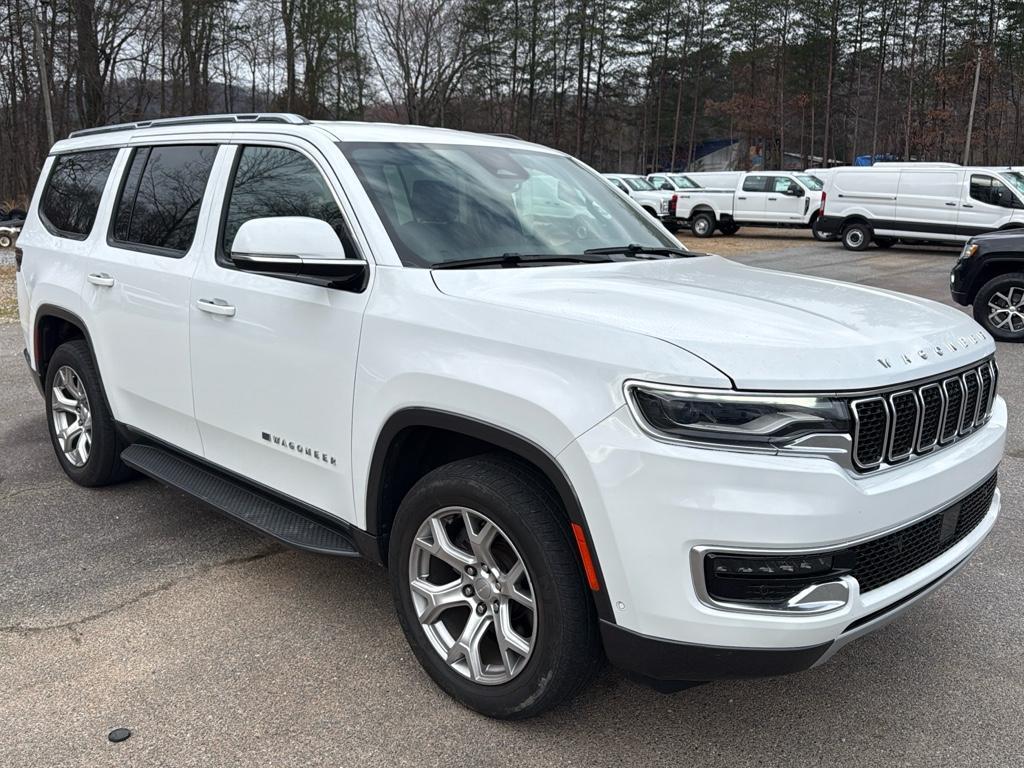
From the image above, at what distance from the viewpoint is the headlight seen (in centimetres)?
226

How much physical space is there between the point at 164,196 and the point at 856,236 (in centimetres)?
2067

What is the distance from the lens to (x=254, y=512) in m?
3.51

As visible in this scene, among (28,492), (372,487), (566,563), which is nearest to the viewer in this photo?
(566,563)

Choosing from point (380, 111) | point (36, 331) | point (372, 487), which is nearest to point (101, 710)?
point (372, 487)

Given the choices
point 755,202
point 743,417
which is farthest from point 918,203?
point 743,417

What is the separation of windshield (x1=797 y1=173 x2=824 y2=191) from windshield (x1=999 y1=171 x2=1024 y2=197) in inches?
288

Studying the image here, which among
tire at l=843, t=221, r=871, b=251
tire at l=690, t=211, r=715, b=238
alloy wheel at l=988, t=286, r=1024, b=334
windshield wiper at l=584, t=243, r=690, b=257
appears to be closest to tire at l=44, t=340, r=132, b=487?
windshield wiper at l=584, t=243, r=690, b=257

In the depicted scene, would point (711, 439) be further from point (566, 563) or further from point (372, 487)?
point (372, 487)

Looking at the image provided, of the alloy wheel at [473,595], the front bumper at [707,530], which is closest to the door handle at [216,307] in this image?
the alloy wheel at [473,595]

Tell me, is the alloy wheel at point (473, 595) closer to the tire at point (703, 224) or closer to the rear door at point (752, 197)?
the rear door at point (752, 197)

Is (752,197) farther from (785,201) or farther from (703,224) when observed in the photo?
(703,224)

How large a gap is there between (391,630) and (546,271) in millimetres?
1498

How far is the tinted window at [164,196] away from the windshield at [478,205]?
3.07ft

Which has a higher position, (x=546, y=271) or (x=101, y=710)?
(x=546, y=271)
